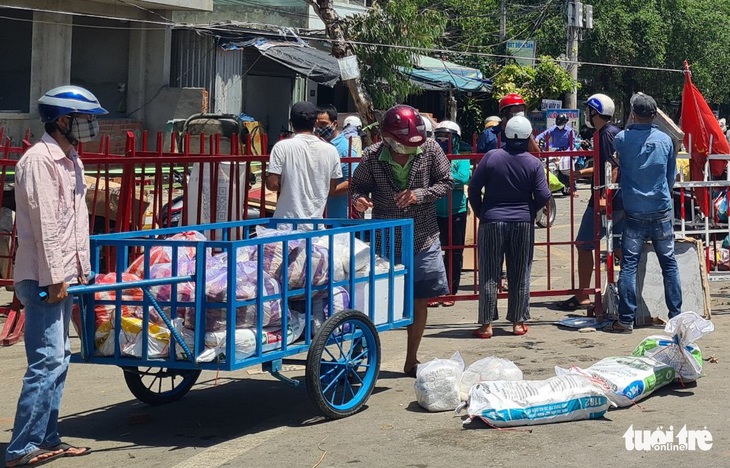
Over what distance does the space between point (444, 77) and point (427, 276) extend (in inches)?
674

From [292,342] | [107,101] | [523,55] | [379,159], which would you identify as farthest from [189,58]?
[292,342]

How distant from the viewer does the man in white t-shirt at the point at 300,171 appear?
7.20m

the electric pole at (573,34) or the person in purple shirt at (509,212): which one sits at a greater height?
the electric pole at (573,34)

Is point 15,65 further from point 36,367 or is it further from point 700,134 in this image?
point 36,367

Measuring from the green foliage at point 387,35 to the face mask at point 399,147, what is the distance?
11653 mm

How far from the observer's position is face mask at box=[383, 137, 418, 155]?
681 centimetres

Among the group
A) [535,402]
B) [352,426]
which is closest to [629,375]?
[535,402]

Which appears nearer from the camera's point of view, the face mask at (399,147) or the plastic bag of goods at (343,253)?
the plastic bag of goods at (343,253)

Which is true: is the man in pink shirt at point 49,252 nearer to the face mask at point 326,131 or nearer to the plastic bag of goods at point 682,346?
the plastic bag of goods at point 682,346

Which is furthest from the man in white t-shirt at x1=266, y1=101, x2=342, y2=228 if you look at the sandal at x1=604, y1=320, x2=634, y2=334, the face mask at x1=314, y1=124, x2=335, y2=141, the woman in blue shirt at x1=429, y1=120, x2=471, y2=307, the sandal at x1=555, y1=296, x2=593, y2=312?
the sandal at x1=555, y1=296, x2=593, y2=312

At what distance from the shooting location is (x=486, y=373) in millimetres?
6238

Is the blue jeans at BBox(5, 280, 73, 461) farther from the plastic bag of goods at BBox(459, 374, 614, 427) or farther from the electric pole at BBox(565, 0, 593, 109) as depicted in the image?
the electric pole at BBox(565, 0, 593, 109)

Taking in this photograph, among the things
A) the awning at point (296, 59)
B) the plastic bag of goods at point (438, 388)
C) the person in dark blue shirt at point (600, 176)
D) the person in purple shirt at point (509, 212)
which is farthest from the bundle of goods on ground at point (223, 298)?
the awning at point (296, 59)

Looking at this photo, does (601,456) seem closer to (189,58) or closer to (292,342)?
(292,342)
